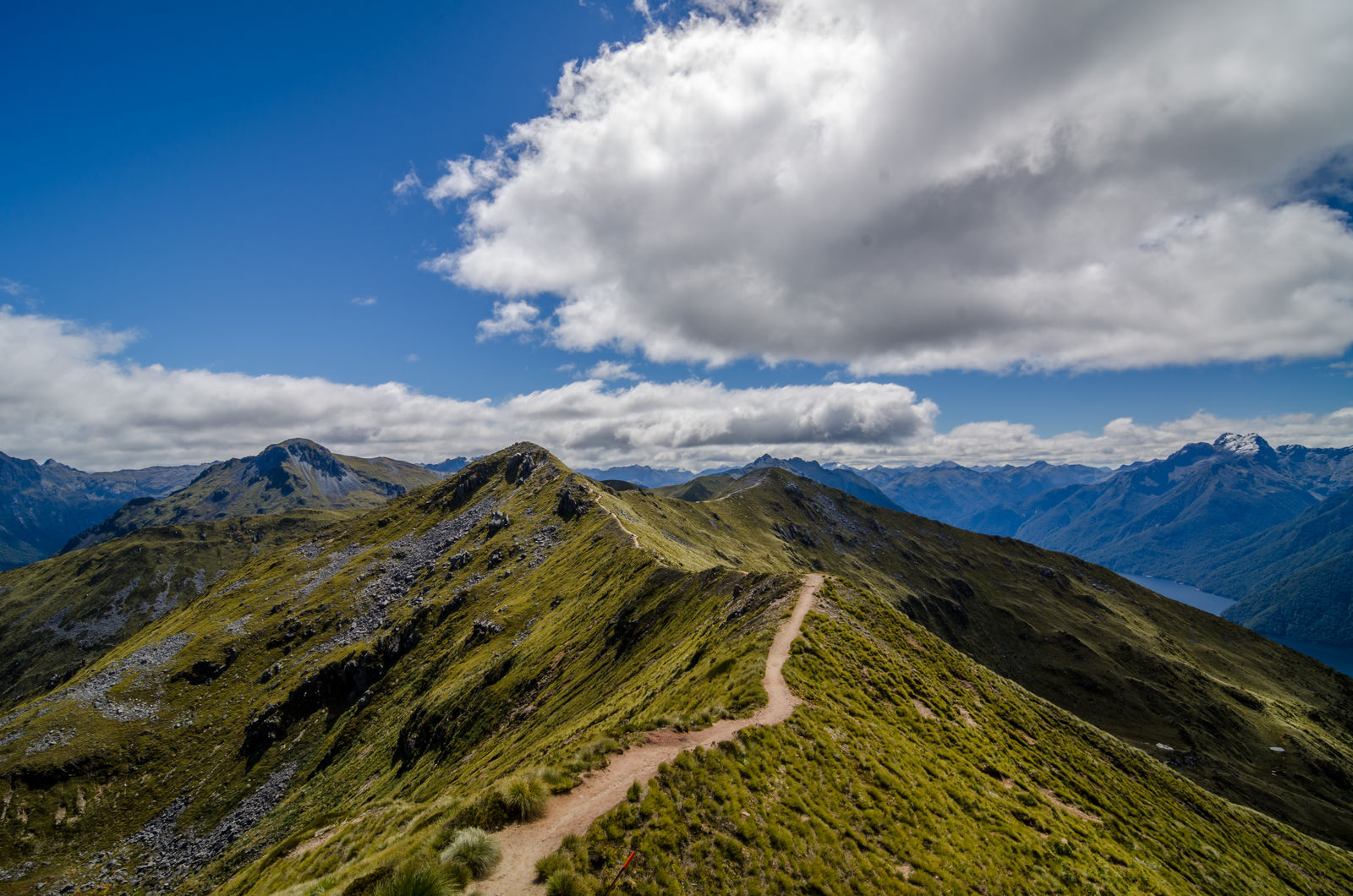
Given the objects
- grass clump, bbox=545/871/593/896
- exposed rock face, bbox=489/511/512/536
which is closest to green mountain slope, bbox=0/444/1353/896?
grass clump, bbox=545/871/593/896

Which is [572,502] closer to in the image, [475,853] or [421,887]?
[475,853]

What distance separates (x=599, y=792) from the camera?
2131cm

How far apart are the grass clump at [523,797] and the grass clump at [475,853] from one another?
178 cm

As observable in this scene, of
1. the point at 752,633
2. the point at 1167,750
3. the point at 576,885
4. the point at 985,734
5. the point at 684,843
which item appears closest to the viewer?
the point at 576,885

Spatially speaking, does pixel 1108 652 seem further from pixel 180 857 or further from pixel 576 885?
pixel 180 857

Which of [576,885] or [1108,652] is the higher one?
[576,885]

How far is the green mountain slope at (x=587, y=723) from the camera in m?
25.3

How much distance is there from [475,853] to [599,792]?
18.2 ft

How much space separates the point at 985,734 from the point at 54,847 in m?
164

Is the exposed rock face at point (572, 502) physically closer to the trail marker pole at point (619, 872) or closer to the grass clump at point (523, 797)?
the grass clump at point (523, 797)

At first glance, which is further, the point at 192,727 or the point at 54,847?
the point at 192,727

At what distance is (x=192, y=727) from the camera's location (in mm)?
124062

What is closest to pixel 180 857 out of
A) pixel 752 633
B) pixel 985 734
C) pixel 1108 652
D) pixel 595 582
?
pixel 595 582

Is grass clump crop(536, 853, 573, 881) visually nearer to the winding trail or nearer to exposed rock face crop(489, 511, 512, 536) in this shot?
the winding trail
